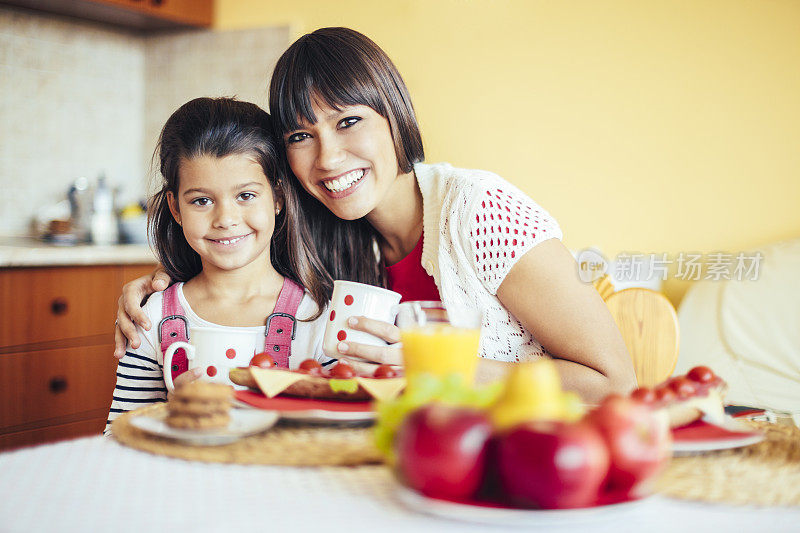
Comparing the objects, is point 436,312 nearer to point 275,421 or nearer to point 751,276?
point 275,421

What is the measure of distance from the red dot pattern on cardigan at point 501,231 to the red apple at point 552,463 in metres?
0.76

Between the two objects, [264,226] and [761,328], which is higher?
[264,226]

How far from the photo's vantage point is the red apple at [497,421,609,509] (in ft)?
1.80

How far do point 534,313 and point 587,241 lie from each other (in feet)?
4.94

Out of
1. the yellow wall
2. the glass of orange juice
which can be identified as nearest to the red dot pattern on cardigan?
the glass of orange juice

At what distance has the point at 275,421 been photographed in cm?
85

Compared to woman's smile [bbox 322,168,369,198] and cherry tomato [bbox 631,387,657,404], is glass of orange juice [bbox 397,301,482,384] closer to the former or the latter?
cherry tomato [bbox 631,387,657,404]

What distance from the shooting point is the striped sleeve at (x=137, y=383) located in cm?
140

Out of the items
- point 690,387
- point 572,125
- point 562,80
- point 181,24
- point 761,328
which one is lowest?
point 761,328

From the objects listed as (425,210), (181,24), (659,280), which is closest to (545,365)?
(425,210)

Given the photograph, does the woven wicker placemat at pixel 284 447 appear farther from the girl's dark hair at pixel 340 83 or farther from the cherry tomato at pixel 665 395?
the girl's dark hair at pixel 340 83

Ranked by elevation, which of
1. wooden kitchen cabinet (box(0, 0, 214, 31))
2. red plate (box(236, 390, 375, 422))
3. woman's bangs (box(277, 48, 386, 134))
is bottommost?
red plate (box(236, 390, 375, 422))

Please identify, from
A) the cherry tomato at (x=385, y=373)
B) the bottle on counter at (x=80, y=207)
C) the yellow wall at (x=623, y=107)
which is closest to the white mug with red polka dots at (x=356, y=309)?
the cherry tomato at (x=385, y=373)

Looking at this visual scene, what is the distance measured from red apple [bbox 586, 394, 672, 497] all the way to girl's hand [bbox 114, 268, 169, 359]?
40.8 inches
